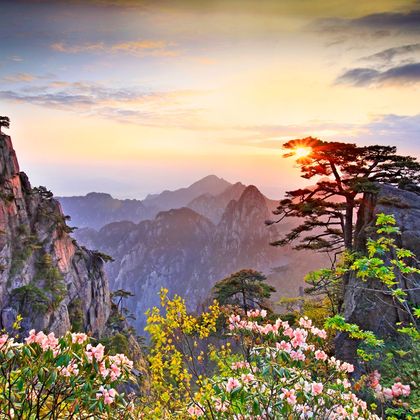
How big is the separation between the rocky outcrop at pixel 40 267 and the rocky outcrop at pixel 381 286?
2852 cm

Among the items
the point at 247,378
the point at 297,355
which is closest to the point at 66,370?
the point at 247,378

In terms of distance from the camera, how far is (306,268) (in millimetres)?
181000

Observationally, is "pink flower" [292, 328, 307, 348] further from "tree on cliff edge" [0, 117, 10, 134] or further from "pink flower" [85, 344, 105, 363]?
"tree on cliff edge" [0, 117, 10, 134]

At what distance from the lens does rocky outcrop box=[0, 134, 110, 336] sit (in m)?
34.1

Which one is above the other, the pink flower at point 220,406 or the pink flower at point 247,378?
the pink flower at point 247,378

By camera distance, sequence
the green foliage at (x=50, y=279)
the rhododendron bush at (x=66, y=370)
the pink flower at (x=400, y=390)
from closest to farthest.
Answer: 1. the rhododendron bush at (x=66, y=370)
2. the pink flower at (x=400, y=390)
3. the green foliage at (x=50, y=279)

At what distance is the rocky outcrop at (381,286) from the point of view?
15.5 meters

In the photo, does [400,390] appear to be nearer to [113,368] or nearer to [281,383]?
[281,383]

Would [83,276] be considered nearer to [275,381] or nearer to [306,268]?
[275,381]

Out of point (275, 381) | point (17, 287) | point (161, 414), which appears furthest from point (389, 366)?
point (17, 287)

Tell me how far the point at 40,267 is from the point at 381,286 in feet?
121

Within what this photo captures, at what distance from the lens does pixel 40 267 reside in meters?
40.1

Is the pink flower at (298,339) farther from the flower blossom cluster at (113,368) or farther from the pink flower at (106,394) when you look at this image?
the pink flower at (106,394)

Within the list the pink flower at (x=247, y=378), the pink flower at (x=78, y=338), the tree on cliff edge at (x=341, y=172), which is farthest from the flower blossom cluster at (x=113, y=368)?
the tree on cliff edge at (x=341, y=172)
